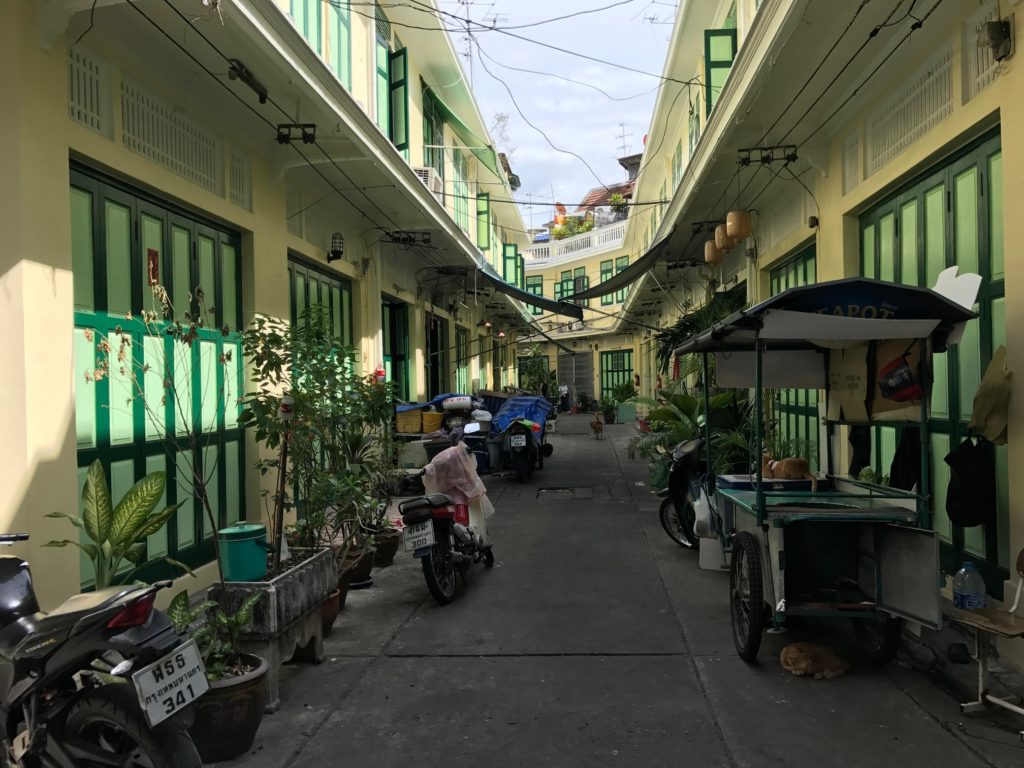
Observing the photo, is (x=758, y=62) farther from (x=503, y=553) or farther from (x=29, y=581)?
(x=29, y=581)

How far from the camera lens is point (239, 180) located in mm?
6480

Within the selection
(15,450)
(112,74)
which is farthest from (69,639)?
(112,74)

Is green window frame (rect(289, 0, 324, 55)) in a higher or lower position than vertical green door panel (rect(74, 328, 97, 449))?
higher

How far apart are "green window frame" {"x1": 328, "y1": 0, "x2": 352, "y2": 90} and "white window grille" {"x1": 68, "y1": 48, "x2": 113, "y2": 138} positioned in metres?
3.16

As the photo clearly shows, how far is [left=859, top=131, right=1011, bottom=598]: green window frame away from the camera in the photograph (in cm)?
429

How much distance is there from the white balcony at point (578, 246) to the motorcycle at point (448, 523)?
2331 cm

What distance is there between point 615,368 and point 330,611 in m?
27.7

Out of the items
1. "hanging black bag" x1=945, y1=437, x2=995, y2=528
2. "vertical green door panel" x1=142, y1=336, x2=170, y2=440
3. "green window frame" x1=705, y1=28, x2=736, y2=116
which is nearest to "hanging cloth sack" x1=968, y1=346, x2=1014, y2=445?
"hanging black bag" x1=945, y1=437, x2=995, y2=528

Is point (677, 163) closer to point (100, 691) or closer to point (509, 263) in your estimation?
point (509, 263)

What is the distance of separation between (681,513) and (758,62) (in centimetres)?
412

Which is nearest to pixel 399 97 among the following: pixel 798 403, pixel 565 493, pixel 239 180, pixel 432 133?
pixel 239 180

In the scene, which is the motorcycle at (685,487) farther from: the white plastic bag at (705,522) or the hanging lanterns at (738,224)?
the hanging lanterns at (738,224)

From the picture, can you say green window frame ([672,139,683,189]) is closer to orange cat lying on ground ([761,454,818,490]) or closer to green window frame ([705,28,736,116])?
green window frame ([705,28,736,116])

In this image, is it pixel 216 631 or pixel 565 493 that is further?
pixel 565 493
